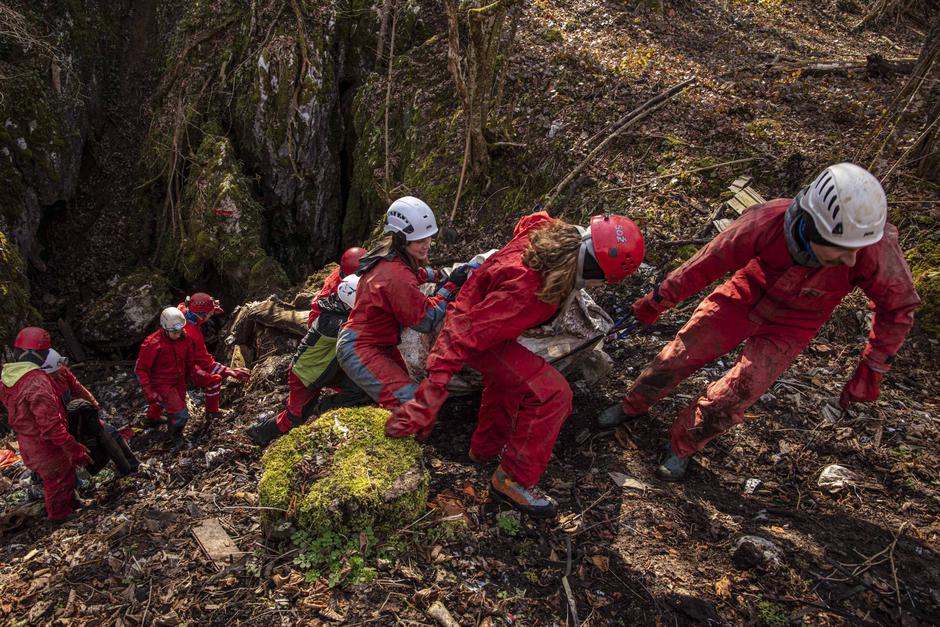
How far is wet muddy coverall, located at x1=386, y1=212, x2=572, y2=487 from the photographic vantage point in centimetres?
303

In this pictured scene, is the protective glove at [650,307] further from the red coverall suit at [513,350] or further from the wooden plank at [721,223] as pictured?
the wooden plank at [721,223]

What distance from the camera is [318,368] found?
452cm

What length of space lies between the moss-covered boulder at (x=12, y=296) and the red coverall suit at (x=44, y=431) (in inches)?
155

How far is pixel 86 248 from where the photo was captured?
10789 millimetres

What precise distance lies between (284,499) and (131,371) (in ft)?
25.4

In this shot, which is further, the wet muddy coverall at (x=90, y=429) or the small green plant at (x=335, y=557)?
the wet muddy coverall at (x=90, y=429)

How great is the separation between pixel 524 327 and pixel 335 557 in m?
1.70

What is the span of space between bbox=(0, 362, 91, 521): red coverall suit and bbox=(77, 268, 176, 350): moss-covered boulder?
4960 millimetres

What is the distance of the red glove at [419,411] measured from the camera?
3.04 metres

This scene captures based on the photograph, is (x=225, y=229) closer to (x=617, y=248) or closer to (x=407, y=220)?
(x=407, y=220)

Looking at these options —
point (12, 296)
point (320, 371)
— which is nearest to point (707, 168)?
point (320, 371)

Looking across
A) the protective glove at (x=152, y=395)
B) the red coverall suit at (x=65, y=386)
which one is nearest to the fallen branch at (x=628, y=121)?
the protective glove at (x=152, y=395)

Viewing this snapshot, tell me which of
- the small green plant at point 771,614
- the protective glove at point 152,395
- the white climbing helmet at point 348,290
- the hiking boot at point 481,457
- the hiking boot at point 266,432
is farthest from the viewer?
the protective glove at point 152,395

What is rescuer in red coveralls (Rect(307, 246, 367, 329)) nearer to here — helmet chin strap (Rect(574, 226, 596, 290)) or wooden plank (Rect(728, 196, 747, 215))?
helmet chin strap (Rect(574, 226, 596, 290))
